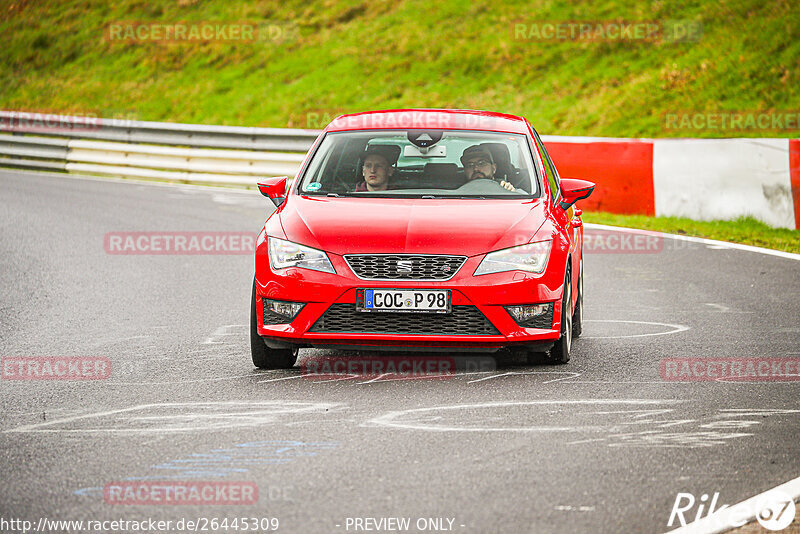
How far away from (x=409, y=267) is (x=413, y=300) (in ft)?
0.65

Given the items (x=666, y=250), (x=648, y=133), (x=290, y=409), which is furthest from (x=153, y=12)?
(x=290, y=409)

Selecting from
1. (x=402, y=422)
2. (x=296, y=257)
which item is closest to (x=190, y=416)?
(x=402, y=422)

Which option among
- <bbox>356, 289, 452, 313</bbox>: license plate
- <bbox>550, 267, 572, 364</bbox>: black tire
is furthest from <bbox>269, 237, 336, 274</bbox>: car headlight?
<bbox>550, 267, 572, 364</bbox>: black tire

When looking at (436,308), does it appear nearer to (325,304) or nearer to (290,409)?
(325,304)

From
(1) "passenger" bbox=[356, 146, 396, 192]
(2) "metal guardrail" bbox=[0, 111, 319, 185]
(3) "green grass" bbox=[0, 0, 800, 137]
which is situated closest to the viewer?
(1) "passenger" bbox=[356, 146, 396, 192]

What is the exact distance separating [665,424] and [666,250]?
300 inches

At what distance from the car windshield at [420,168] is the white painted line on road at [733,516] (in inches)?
136

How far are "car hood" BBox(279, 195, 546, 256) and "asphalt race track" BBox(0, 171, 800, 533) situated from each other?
82 centimetres

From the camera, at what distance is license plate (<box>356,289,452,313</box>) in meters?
7.02

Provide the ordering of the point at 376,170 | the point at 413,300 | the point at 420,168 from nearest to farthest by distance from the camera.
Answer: the point at 413,300
the point at 376,170
the point at 420,168

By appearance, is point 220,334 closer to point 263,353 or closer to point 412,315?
point 263,353

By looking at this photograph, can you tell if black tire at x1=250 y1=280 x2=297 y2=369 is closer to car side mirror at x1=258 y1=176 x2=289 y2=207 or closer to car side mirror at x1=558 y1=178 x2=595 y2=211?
car side mirror at x1=258 y1=176 x2=289 y2=207

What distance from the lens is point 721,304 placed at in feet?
33.0

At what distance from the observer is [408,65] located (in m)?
32.8
